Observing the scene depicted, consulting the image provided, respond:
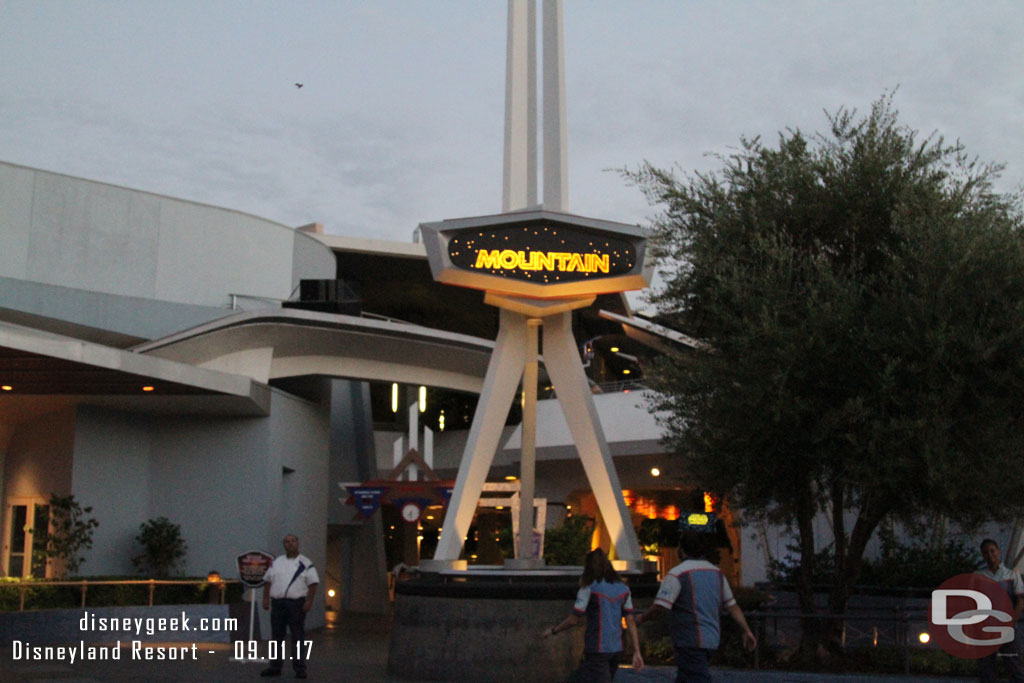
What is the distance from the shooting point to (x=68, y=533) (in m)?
20.7

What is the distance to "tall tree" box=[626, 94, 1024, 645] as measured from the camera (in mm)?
11266

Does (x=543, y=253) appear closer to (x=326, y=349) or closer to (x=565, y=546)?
(x=565, y=546)

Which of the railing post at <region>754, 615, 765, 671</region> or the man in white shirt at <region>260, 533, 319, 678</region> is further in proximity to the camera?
the railing post at <region>754, 615, 765, 671</region>

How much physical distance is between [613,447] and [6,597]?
47.2 feet

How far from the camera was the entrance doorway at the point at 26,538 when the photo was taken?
69.5 feet

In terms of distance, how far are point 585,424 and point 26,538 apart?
13.8 metres

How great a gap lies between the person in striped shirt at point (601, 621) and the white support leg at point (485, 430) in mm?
7490

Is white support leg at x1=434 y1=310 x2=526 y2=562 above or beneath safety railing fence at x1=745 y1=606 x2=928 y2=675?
above

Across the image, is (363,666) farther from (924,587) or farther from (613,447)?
(613,447)

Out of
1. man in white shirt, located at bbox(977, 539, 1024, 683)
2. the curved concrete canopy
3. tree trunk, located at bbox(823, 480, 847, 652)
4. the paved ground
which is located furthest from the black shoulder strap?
the curved concrete canopy

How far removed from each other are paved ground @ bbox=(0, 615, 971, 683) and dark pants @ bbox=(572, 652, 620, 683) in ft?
12.6

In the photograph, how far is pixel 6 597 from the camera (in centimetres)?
1720

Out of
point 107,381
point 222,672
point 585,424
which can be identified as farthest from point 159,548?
point 585,424

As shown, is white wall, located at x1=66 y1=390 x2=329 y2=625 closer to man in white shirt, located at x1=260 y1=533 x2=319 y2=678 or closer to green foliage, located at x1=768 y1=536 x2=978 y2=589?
green foliage, located at x1=768 y1=536 x2=978 y2=589
